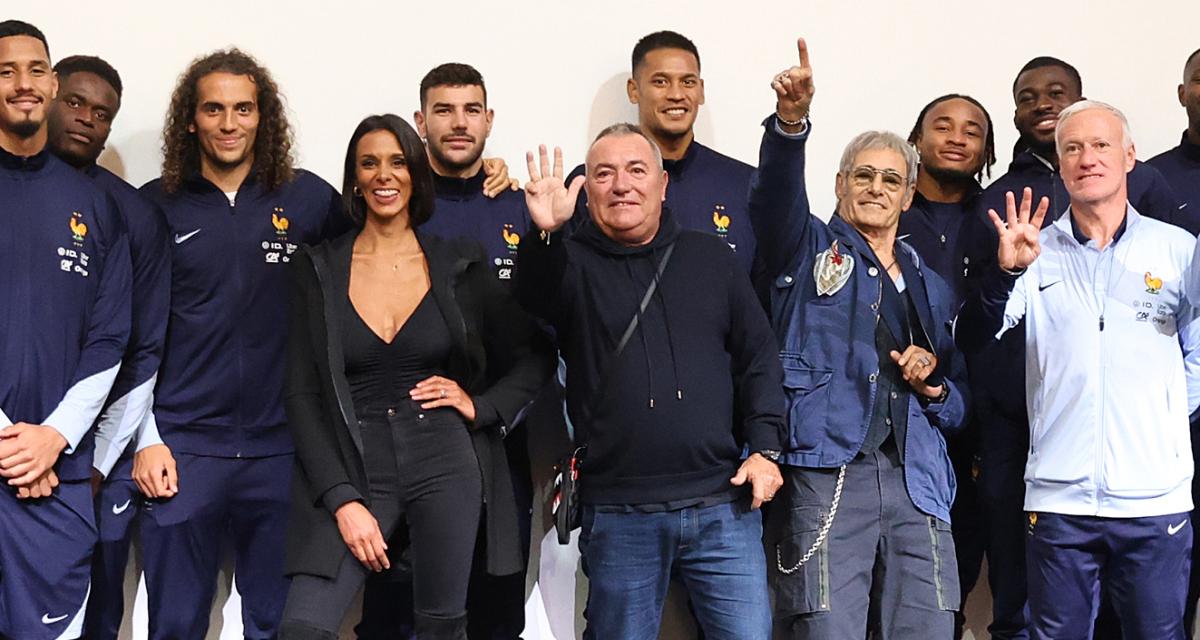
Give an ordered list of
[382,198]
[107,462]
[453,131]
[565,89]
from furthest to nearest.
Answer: [565,89]
[453,131]
[107,462]
[382,198]

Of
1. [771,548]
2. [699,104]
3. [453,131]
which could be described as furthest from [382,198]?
[771,548]

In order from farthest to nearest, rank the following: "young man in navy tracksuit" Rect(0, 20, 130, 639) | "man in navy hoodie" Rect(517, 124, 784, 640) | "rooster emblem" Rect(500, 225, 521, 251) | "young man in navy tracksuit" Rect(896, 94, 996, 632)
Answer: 1. "young man in navy tracksuit" Rect(896, 94, 996, 632)
2. "rooster emblem" Rect(500, 225, 521, 251)
3. "young man in navy tracksuit" Rect(0, 20, 130, 639)
4. "man in navy hoodie" Rect(517, 124, 784, 640)

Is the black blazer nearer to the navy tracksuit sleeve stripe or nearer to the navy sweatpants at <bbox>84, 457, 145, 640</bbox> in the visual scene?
the navy tracksuit sleeve stripe

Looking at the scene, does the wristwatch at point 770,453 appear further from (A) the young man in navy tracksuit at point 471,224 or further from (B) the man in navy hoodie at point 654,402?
(A) the young man in navy tracksuit at point 471,224

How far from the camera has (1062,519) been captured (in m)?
3.33

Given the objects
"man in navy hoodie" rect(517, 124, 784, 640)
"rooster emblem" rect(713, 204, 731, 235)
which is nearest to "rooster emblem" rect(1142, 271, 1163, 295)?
"man in navy hoodie" rect(517, 124, 784, 640)

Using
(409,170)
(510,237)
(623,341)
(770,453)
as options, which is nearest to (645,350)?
(623,341)

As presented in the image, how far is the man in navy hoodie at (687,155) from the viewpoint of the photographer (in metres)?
3.90

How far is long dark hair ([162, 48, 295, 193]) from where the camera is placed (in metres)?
3.61

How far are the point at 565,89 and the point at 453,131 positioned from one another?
0.65m

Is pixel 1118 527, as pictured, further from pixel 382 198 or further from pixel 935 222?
pixel 382 198

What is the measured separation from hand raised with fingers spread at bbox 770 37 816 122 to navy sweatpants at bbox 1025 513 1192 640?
1217 mm

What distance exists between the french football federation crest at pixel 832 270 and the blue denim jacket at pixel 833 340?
0.04ft

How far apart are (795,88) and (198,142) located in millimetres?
1653
